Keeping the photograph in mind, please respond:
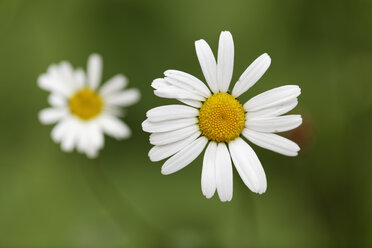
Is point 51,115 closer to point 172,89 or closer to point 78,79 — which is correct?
point 78,79

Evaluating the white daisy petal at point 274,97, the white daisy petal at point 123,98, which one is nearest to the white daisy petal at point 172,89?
the white daisy petal at point 274,97

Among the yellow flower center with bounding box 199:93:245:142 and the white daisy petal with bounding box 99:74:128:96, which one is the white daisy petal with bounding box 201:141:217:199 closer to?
the yellow flower center with bounding box 199:93:245:142

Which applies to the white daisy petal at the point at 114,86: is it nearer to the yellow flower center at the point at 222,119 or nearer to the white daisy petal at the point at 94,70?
the white daisy petal at the point at 94,70

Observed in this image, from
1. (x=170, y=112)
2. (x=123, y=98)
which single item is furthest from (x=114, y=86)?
(x=170, y=112)

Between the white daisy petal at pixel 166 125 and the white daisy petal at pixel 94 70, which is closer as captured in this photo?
the white daisy petal at pixel 166 125

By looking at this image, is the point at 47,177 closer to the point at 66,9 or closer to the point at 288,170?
the point at 66,9

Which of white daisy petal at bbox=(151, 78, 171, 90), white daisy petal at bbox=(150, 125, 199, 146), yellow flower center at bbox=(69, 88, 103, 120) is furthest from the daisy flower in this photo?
white daisy petal at bbox=(151, 78, 171, 90)

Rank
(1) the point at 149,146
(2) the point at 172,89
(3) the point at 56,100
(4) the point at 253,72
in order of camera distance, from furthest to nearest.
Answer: (1) the point at 149,146 → (3) the point at 56,100 → (4) the point at 253,72 → (2) the point at 172,89
